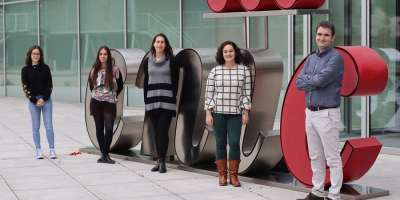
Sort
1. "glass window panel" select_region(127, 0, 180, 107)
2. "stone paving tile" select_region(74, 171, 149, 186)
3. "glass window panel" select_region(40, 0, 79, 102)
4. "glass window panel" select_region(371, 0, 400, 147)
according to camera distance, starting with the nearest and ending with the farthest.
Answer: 1. "stone paving tile" select_region(74, 171, 149, 186)
2. "glass window panel" select_region(371, 0, 400, 147)
3. "glass window panel" select_region(127, 0, 180, 107)
4. "glass window panel" select_region(40, 0, 79, 102)

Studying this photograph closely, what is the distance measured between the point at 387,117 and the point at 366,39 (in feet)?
4.36

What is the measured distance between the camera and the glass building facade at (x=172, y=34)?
418 inches

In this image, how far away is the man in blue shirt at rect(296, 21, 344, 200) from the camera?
6246mm

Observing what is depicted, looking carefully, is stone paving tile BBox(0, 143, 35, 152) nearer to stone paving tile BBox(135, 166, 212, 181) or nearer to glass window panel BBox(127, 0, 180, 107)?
stone paving tile BBox(135, 166, 212, 181)

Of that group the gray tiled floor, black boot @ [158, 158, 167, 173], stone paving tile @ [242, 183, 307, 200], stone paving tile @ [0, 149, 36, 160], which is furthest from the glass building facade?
stone paving tile @ [0, 149, 36, 160]

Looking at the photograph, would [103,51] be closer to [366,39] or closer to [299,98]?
[299,98]

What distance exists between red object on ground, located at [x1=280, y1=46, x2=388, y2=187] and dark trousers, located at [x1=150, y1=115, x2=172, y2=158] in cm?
174

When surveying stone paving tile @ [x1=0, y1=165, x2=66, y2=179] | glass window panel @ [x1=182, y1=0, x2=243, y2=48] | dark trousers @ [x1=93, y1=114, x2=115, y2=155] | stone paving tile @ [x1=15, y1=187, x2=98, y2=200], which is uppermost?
glass window panel @ [x1=182, y1=0, x2=243, y2=48]

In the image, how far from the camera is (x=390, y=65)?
34.6ft

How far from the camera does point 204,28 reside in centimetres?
1600

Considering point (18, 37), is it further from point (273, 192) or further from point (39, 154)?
point (273, 192)

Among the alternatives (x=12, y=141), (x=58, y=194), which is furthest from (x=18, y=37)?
(x=58, y=194)

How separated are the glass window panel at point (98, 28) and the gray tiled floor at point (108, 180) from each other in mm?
8029

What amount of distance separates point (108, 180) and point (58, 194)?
→ 2.98ft
